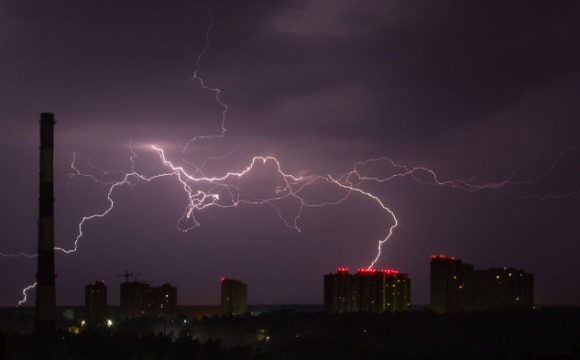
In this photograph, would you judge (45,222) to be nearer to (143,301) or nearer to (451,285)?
(451,285)

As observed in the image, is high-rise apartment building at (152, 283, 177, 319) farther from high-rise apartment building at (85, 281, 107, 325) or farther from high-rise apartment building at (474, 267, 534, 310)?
high-rise apartment building at (474, 267, 534, 310)

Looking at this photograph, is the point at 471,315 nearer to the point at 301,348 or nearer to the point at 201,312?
the point at 301,348

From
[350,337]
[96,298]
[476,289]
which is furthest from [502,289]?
[96,298]

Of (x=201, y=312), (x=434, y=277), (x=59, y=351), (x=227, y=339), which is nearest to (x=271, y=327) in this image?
(x=227, y=339)

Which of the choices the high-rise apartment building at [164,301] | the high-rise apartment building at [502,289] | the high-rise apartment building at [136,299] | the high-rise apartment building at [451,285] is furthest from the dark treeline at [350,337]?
the high-rise apartment building at [136,299]

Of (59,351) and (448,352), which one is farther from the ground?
(59,351)

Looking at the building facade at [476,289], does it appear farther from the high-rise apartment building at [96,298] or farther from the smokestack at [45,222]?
the smokestack at [45,222]
